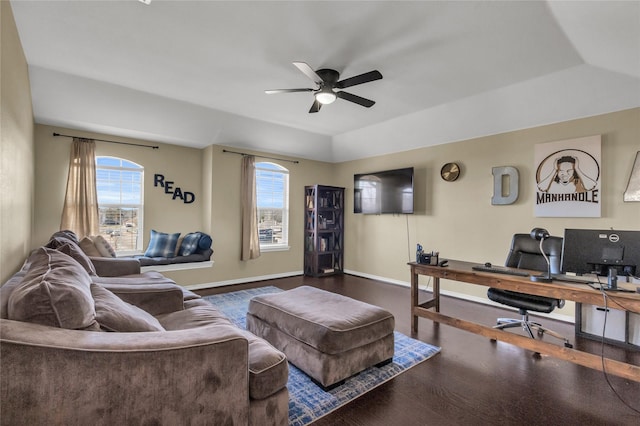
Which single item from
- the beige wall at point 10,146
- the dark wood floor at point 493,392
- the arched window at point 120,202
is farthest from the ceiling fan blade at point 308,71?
the arched window at point 120,202

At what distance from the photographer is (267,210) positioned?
579cm

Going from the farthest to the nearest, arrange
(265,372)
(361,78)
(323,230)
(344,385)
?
1. (323,230)
2. (361,78)
3. (344,385)
4. (265,372)

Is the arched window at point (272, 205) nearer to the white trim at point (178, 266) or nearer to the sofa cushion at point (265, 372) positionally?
the white trim at point (178, 266)

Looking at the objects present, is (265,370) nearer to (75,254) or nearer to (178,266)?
(75,254)

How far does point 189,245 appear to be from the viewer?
4746 mm

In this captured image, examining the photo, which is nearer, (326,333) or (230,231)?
(326,333)

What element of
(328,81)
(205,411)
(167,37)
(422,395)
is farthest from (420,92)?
(205,411)

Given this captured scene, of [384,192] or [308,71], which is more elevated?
[308,71]

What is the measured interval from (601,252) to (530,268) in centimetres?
107

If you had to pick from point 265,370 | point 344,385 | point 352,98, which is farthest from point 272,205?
point 265,370

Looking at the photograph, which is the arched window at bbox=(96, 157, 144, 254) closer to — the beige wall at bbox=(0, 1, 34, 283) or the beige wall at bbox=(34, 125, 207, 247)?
the beige wall at bbox=(34, 125, 207, 247)

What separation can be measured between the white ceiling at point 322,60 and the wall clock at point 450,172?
0.43 meters

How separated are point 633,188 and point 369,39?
3.25 metres

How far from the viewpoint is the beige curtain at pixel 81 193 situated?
4.03 metres
